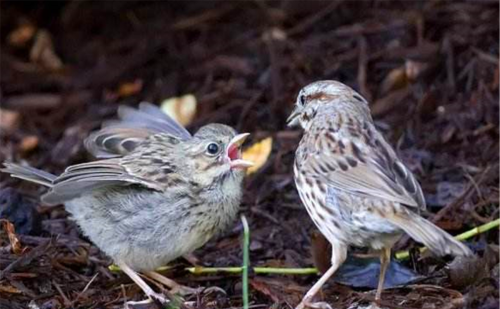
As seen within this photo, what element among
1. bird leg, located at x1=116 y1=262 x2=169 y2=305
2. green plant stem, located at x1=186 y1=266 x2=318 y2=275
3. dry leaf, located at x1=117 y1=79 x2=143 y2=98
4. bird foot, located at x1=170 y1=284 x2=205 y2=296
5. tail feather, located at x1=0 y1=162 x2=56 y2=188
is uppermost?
tail feather, located at x1=0 y1=162 x2=56 y2=188

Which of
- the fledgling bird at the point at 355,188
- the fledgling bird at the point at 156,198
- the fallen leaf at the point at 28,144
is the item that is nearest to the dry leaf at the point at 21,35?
the fallen leaf at the point at 28,144

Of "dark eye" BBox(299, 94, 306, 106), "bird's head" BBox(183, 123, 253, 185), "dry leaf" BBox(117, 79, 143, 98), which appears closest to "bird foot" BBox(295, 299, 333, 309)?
"bird's head" BBox(183, 123, 253, 185)

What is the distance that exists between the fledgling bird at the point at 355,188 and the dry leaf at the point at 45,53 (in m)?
4.11

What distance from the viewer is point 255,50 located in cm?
824

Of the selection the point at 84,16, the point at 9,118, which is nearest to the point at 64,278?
the point at 9,118

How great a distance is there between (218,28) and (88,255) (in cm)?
322

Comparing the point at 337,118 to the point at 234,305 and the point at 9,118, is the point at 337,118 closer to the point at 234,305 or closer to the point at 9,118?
the point at 234,305

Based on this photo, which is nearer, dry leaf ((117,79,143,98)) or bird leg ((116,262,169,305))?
bird leg ((116,262,169,305))

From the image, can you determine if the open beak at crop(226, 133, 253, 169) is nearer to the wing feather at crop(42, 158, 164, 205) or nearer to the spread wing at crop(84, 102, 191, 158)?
the wing feather at crop(42, 158, 164, 205)

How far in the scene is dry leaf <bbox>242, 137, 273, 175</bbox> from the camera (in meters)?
6.79

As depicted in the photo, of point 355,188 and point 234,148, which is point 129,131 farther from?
point 355,188

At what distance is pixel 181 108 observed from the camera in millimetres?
7715

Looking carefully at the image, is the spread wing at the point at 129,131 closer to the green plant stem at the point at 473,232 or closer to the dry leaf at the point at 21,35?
the green plant stem at the point at 473,232

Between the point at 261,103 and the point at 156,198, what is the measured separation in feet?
7.87
